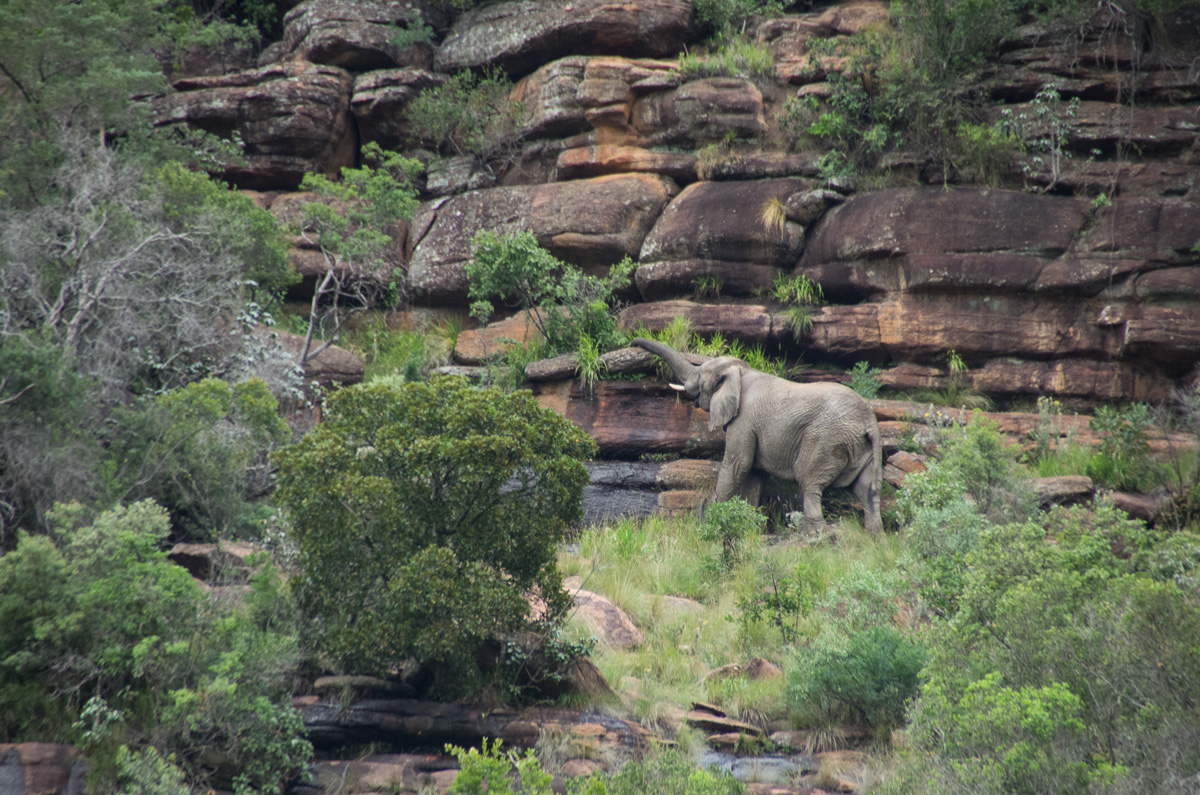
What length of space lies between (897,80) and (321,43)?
43.7 ft

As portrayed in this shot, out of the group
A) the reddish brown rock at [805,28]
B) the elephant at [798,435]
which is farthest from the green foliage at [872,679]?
the reddish brown rock at [805,28]

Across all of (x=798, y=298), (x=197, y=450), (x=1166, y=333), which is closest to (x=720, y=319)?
(x=798, y=298)

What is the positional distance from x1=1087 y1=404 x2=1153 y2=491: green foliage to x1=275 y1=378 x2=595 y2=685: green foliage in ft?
27.9

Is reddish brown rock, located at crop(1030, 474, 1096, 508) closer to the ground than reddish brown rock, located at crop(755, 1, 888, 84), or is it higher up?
closer to the ground

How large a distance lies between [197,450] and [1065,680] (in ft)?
29.9

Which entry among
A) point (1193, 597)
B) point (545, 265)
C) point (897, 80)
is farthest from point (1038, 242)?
point (1193, 597)

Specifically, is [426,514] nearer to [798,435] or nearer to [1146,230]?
[798,435]

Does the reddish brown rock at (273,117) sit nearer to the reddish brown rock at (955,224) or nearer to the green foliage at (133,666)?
the reddish brown rock at (955,224)

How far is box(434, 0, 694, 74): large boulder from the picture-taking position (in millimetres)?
21172

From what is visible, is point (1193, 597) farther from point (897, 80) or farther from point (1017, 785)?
point (897, 80)

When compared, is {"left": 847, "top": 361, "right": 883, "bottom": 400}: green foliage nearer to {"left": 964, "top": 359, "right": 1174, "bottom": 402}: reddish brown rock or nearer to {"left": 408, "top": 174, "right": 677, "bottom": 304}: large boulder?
{"left": 964, "top": 359, "right": 1174, "bottom": 402}: reddish brown rock

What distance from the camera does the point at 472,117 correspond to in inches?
838

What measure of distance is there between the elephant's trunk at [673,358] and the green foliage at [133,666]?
909 cm

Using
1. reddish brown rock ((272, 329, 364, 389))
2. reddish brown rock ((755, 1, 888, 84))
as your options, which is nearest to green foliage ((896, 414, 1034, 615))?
reddish brown rock ((272, 329, 364, 389))
